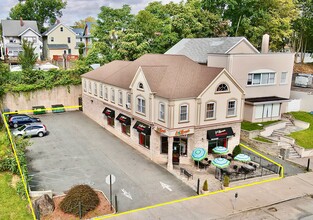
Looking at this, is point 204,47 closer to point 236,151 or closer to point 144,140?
point 236,151

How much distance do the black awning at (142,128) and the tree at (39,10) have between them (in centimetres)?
8292

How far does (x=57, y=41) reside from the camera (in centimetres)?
Answer: 8462

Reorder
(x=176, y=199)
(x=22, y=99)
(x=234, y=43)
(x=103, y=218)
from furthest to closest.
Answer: (x=22, y=99)
(x=234, y=43)
(x=176, y=199)
(x=103, y=218)

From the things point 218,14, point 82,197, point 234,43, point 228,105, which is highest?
point 218,14

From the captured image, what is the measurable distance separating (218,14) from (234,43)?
883 inches

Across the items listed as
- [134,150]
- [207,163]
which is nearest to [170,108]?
[207,163]

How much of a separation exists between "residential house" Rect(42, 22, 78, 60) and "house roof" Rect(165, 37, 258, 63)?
4507 cm

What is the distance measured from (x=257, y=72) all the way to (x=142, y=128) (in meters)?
18.0

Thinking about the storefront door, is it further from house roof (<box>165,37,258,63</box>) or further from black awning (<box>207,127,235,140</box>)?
house roof (<box>165,37,258,63</box>)

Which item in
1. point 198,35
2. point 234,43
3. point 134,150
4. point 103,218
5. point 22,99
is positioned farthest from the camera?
point 198,35

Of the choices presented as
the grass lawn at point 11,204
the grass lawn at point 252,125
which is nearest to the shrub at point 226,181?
the grass lawn at point 252,125

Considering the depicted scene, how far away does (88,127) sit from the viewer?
40.6 meters

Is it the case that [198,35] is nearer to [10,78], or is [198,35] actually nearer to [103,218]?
[10,78]

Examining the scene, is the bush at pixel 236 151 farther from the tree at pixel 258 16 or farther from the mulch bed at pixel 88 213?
the tree at pixel 258 16
